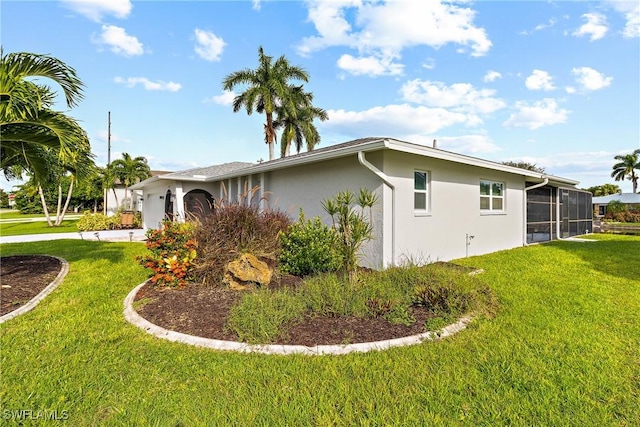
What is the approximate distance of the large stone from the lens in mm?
5637

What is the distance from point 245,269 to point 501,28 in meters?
9.44

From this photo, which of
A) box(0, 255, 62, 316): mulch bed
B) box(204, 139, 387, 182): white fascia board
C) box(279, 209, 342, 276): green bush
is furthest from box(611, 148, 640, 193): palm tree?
box(0, 255, 62, 316): mulch bed

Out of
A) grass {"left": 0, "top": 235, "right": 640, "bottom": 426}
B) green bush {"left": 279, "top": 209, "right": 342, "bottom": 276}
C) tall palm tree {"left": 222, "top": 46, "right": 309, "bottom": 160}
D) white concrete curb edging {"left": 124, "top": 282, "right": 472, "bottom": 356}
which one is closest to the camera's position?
grass {"left": 0, "top": 235, "right": 640, "bottom": 426}

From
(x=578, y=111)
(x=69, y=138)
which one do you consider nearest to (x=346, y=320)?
(x=69, y=138)

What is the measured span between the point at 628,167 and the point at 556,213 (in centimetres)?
4849

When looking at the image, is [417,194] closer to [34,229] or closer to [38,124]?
[38,124]

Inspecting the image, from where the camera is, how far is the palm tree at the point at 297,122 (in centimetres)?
2750

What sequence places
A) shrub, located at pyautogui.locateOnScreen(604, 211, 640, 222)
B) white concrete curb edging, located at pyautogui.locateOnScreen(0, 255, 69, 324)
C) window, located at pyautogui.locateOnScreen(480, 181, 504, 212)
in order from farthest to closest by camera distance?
shrub, located at pyautogui.locateOnScreen(604, 211, 640, 222) < window, located at pyautogui.locateOnScreen(480, 181, 504, 212) < white concrete curb edging, located at pyautogui.locateOnScreen(0, 255, 69, 324)

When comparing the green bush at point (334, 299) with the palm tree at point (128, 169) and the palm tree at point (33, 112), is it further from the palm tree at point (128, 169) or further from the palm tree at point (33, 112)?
the palm tree at point (128, 169)

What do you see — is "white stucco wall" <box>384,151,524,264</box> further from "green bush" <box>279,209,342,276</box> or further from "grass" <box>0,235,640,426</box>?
"grass" <box>0,235,640,426</box>

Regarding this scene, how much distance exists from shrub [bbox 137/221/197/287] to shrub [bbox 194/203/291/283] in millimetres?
186

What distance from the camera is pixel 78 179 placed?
6973 mm

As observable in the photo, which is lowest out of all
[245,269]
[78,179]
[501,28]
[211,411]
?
[211,411]

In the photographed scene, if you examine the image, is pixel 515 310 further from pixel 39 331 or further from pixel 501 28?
pixel 501 28
